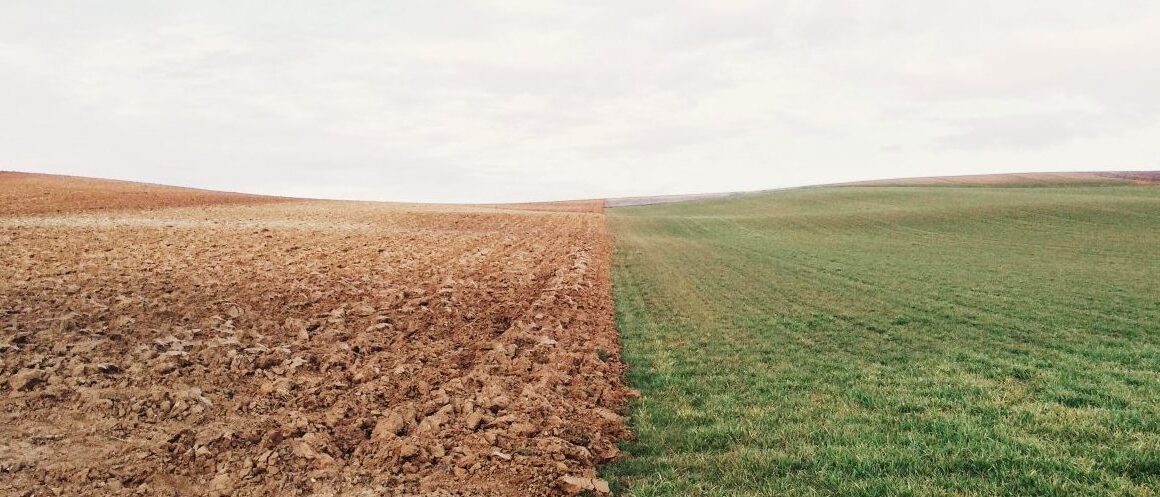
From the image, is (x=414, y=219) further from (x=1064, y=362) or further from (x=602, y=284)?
(x=1064, y=362)

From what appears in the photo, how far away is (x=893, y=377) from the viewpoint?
28.9 ft

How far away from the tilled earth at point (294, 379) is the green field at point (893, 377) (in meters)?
1.10

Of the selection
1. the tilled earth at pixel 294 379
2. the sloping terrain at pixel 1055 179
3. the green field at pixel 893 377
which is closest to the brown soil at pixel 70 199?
the tilled earth at pixel 294 379

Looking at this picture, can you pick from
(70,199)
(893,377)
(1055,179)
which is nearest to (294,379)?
(893,377)

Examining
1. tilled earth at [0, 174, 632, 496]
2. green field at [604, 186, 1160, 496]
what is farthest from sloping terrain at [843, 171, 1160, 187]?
tilled earth at [0, 174, 632, 496]

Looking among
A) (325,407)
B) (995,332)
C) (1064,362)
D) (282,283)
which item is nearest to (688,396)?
(325,407)

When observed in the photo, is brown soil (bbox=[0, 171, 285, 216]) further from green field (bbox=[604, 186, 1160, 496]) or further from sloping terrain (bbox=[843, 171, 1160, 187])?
sloping terrain (bbox=[843, 171, 1160, 187])

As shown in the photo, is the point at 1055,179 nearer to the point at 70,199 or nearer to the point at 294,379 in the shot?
the point at 294,379

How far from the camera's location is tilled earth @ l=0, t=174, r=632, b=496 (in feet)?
19.5

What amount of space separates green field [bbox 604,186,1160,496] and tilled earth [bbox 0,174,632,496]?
1.10 metres

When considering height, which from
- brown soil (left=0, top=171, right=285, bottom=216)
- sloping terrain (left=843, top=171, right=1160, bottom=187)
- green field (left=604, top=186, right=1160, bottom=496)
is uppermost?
sloping terrain (left=843, top=171, right=1160, bottom=187)

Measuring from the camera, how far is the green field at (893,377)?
566 cm

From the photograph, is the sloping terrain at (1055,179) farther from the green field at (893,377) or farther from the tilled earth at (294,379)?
the tilled earth at (294,379)

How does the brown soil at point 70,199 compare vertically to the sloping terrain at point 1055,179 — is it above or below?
below
